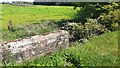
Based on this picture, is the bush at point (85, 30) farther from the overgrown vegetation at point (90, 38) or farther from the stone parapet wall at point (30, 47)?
the stone parapet wall at point (30, 47)

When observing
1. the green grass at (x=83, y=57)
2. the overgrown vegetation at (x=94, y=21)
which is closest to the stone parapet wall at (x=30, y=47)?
the green grass at (x=83, y=57)

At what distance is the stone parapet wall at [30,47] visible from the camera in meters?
8.80

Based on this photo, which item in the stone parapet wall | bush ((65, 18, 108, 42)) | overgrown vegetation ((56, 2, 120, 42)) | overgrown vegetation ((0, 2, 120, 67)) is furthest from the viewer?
overgrown vegetation ((56, 2, 120, 42))

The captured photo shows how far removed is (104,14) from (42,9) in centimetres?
1628

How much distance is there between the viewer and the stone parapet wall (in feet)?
28.9

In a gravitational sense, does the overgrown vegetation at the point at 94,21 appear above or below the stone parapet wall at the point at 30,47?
below

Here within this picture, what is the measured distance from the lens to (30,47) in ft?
31.6

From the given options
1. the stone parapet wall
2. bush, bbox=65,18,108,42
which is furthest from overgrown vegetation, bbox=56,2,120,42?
the stone parapet wall

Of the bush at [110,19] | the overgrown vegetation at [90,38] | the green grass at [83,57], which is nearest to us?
the green grass at [83,57]

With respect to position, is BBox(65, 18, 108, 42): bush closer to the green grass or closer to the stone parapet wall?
the green grass

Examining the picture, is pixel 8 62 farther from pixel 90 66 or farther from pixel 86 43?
pixel 86 43

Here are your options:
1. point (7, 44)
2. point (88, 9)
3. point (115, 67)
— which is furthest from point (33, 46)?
point (88, 9)

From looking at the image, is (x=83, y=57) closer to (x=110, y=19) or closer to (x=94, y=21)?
(x=94, y=21)

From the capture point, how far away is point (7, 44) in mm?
8891
